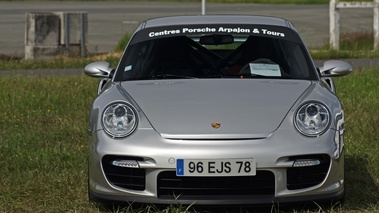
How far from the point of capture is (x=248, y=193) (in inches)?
268

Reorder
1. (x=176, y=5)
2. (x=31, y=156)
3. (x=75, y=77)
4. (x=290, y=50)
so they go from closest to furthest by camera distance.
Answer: (x=290, y=50) → (x=31, y=156) → (x=75, y=77) → (x=176, y=5)

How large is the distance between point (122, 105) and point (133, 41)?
141 centimetres

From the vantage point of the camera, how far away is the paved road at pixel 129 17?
25.7 meters

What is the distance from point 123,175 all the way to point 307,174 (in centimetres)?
114

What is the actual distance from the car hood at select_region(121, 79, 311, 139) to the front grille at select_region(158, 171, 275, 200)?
0.83 feet

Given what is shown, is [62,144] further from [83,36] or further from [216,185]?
[83,36]

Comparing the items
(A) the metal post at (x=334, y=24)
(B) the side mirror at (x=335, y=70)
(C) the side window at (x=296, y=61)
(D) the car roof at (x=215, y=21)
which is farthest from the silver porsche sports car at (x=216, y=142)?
(A) the metal post at (x=334, y=24)

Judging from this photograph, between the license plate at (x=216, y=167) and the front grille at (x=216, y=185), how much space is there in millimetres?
74

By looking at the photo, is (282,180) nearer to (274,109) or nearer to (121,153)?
(274,109)

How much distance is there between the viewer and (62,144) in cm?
1005

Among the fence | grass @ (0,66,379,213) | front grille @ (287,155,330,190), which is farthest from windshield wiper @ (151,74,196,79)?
the fence

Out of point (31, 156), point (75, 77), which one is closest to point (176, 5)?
point (75, 77)

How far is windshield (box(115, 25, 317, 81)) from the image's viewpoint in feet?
26.0

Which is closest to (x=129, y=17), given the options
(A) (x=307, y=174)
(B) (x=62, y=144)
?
(B) (x=62, y=144)
